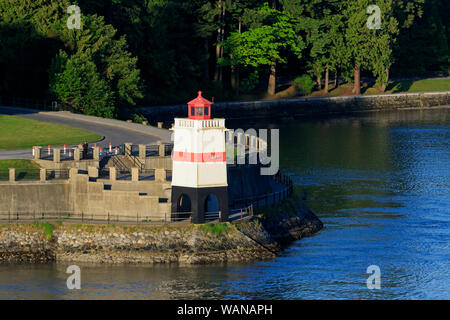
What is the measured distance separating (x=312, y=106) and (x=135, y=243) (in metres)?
101

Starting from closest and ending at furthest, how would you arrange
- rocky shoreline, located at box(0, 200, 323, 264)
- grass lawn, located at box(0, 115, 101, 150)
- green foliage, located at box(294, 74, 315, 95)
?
1. rocky shoreline, located at box(0, 200, 323, 264)
2. grass lawn, located at box(0, 115, 101, 150)
3. green foliage, located at box(294, 74, 315, 95)

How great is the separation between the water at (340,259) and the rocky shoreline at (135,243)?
1086 mm

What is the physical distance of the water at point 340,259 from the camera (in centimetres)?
6322

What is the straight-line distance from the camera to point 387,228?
78188 millimetres

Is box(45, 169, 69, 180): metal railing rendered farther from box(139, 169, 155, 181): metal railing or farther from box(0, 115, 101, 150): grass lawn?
box(0, 115, 101, 150): grass lawn

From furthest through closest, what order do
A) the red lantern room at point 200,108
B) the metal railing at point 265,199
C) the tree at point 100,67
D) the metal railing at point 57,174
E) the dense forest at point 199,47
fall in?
the dense forest at point 199,47 → the tree at point 100,67 → the metal railing at point 57,174 → the metal railing at point 265,199 → the red lantern room at point 200,108

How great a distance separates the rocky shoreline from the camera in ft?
224

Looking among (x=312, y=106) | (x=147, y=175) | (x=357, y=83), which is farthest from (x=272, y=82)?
(x=147, y=175)

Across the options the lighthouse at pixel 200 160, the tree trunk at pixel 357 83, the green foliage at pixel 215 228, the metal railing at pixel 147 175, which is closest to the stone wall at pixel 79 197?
the metal railing at pixel 147 175

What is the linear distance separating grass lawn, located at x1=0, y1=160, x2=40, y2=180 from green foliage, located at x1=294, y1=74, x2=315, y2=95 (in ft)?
319

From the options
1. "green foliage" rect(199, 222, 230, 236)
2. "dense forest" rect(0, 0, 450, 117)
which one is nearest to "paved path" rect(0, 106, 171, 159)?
"dense forest" rect(0, 0, 450, 117)

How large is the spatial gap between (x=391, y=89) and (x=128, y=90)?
70150 millimetres

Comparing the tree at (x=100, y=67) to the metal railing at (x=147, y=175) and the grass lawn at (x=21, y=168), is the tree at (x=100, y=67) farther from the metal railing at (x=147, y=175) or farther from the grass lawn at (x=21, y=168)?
the metal railing at (x=147, y=175)

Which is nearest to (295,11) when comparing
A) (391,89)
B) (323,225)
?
(391,89)
